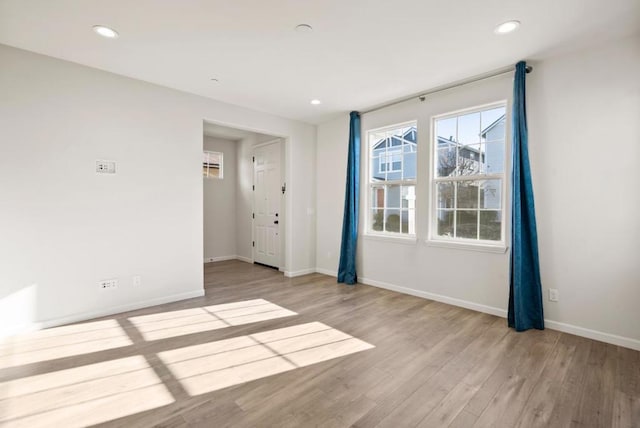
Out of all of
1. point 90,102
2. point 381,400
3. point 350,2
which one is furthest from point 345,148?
point 381,400

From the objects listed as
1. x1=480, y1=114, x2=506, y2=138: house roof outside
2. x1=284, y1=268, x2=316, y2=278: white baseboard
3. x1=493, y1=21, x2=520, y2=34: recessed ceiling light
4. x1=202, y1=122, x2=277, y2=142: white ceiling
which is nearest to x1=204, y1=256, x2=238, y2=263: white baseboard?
x1=284, y1=268, x2=316, y2=278: white baseboard

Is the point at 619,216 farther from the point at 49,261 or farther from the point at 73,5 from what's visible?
the point at 49,261

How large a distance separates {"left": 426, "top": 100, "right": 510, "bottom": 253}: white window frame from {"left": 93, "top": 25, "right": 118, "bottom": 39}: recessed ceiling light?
3.59 metres

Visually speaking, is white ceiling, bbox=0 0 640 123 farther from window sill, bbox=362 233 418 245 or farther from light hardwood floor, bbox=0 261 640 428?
light hardwood floor, bbox=0 261 640 428

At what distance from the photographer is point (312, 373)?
224 cm

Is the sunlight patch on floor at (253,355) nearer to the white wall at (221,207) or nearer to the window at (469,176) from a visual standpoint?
the window at (469,176)

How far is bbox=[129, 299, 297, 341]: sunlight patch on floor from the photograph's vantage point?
2975 millimetres

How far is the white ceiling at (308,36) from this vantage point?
227 centimetres

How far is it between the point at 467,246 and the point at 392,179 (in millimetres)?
1461

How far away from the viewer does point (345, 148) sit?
5.06m

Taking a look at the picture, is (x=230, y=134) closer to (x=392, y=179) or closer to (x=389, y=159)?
(x=389, y=159)

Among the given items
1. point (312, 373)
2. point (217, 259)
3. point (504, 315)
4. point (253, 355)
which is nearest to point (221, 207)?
point (217, 259)

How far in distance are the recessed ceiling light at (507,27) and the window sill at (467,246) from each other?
215 centimetres

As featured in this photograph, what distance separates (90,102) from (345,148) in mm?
3471
